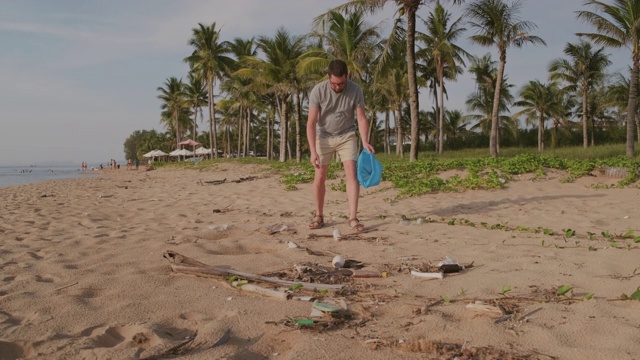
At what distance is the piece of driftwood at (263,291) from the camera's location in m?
2.56

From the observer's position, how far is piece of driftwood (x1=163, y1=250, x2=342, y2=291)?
2.73m

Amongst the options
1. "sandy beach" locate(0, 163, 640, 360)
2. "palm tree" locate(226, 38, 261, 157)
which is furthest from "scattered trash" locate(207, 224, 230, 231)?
"palm tree" locate(226, 38, 261, 157)

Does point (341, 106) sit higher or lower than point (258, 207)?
higher

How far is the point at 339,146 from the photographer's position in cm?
488

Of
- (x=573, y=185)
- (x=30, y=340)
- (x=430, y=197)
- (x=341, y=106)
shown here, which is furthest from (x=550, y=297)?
(x=573, y=185)

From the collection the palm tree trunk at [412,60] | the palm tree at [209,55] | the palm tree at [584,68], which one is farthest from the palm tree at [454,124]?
the palm tree trunk at [412,60]

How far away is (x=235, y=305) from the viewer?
248cm

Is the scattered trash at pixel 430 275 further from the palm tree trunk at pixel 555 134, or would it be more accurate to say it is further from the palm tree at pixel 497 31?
the palm tree trunk at pixel 555 134

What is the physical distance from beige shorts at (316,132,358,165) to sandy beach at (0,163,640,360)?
31.6 inches

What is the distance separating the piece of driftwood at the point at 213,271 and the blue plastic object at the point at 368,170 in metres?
2.26

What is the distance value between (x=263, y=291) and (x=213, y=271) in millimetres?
510

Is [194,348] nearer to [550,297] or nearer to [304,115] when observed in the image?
[550,297]

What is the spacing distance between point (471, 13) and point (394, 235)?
18018 millimetres

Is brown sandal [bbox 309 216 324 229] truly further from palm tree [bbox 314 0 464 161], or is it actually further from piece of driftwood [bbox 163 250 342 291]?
palm tree [bbox 314 0 464 161]
